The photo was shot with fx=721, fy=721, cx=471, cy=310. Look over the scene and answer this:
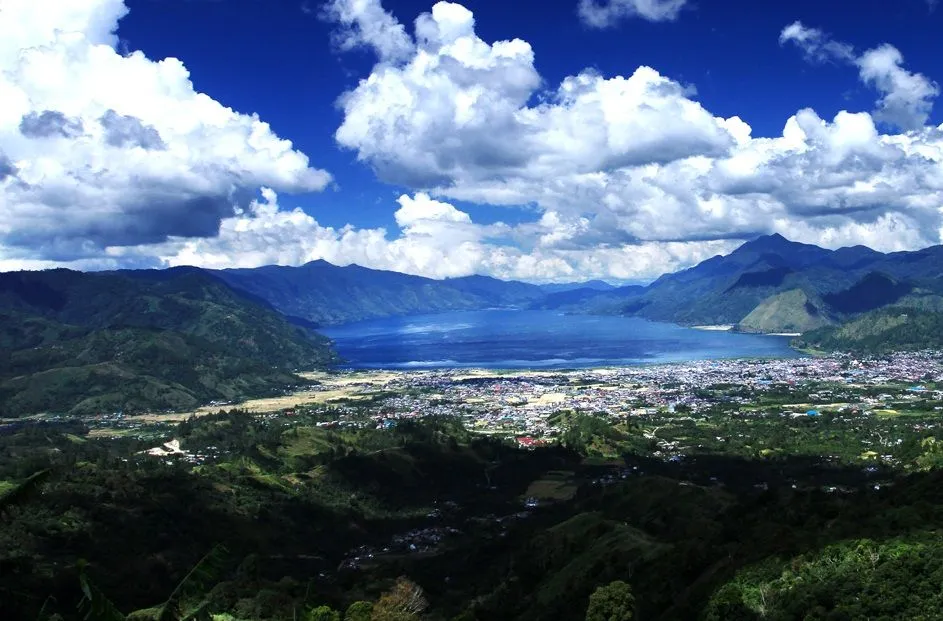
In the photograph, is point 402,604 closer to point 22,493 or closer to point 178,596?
point 178,596

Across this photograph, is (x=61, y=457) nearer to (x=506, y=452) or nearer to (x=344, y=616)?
(x=506, y=452)

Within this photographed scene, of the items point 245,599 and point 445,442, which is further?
point 445,442

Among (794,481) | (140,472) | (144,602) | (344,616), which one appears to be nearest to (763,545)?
(344,616)

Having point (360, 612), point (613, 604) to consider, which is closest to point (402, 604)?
point (360, 612)

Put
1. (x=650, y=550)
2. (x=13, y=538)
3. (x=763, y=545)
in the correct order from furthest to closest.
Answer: (x=13, y=538) < (x=650, y=550) < (x=763, y=545)

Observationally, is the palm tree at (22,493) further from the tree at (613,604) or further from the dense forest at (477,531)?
the tree at (613,604)
